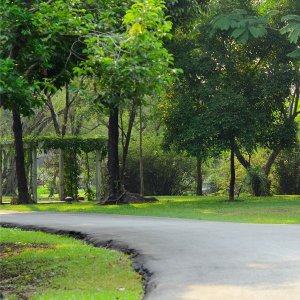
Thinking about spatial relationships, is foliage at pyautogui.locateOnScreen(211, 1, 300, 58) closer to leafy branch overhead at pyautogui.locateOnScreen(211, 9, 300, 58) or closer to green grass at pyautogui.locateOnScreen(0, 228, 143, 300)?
leafy branch overhead at pyautogui.locateOnScreen(211, 9, 300, 58)

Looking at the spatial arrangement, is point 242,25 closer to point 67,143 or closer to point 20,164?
Result: point 67,143

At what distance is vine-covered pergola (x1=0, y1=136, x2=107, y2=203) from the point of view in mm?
33000

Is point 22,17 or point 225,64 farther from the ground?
point 225,64

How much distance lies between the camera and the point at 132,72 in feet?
32.9

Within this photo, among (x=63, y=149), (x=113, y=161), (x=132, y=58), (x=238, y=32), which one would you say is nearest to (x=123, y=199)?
(x=113, y=161)

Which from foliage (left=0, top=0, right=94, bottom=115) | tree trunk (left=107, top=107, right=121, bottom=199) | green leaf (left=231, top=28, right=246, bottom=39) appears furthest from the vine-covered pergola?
foliage (left=0, top=0, right=94, bottom=115)

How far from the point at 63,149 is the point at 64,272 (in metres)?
24.5

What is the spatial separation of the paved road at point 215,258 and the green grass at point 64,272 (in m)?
0.43

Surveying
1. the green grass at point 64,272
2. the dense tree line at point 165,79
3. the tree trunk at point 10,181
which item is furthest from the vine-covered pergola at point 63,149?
the green grass at point 64,272

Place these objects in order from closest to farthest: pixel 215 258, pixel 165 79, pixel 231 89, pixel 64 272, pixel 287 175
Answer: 1. pixel 64 272
2. pixel 215 258
3. pixel 165 79
4. pixel 231 89
5. pixel 287 175

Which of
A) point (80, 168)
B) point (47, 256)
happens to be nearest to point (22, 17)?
point (47, 256)

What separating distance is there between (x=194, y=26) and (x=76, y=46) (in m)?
19.3

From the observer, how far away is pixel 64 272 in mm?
9844

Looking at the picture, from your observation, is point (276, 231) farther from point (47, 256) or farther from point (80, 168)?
point (80, 168)
